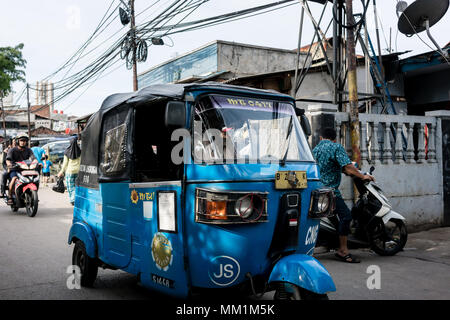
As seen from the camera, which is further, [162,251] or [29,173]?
[29,173]

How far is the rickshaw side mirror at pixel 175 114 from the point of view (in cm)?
344

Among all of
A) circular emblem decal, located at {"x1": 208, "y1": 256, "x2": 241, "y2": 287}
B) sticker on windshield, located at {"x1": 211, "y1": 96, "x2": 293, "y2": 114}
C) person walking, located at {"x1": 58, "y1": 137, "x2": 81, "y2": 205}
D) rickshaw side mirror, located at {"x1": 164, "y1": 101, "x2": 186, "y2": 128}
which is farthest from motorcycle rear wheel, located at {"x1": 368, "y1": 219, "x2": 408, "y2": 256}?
person walking, located at {"x1": 58, "y1": 137, "x2": 81, "y2": 205}

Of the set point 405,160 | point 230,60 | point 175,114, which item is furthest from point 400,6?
point 230,60

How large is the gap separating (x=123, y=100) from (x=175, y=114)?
117 cm

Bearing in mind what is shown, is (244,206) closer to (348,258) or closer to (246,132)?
(246,132)

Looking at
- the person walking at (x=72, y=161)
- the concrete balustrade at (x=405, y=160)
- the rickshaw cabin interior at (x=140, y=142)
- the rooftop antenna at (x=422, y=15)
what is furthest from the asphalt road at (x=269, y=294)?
the rooftop antenna at (x=422, y=15)

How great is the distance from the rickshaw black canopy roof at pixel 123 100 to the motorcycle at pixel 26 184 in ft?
19.7

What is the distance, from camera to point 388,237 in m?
6.48

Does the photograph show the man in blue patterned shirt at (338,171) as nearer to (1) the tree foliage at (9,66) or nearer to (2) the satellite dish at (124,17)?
(2) the satellite dish at (124,17)

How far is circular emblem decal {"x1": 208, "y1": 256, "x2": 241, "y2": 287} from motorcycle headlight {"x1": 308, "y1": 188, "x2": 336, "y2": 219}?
2.79ft

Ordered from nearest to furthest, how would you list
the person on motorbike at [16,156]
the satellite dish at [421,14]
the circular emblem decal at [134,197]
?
1. the circular emblem decal at [134,197]
2. the satellite dish at [421,14]
3. the person on motorbike at [16,156]
